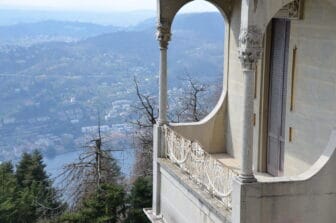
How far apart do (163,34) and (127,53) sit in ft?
357

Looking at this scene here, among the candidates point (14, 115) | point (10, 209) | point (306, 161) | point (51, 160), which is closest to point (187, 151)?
point (306, 161)

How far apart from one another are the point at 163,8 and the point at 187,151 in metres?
3.25

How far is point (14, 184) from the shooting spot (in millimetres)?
31438

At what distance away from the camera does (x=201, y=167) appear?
10008mm

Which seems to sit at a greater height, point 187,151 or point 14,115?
point 187,151

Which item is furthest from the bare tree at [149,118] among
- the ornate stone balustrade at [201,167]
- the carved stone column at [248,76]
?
the carved stone column at [248,76]

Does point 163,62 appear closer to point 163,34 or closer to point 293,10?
point 163,34

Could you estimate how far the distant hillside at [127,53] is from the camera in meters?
91.6

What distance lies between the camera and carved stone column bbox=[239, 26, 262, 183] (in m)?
7.89

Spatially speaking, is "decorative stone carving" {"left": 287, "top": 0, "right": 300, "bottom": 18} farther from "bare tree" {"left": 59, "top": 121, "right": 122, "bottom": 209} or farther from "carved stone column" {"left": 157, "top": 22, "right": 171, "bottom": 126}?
"bare tree" {"left": 59, "top": 121, "right": 122, "bottom": 209}

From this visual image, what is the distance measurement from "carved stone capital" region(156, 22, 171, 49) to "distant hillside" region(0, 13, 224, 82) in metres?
67.3

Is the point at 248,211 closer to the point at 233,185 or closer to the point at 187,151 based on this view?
the point at 233,185

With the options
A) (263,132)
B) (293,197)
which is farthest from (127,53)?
(293,197)

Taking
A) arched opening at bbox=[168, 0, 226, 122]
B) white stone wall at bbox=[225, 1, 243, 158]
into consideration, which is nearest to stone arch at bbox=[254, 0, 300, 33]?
white stone wall at bbox=[225, 1, 243, 158]
